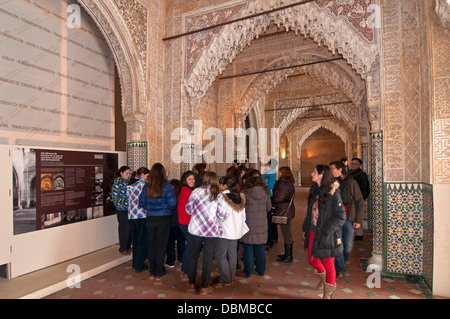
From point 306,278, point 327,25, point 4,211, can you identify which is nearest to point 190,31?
point 327,25

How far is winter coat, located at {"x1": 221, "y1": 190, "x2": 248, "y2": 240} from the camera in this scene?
9.44 ft

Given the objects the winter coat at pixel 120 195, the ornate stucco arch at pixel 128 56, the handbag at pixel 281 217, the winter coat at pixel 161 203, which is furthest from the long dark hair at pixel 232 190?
the ornate stucco arch at pixel 128 56

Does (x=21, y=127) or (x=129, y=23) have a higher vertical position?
(x=129, y=23)

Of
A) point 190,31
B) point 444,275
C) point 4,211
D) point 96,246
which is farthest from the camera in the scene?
point 190,31

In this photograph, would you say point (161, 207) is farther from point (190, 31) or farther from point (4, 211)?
point (190, 31)

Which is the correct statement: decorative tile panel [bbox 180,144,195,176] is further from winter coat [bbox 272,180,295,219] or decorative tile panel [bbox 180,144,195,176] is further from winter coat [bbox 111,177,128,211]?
winter coat [bbox 272,180,295,219]

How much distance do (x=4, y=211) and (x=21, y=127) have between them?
49.9 inches

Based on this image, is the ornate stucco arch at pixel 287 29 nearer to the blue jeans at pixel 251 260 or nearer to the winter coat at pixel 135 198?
the winter coat at pixel 135 198

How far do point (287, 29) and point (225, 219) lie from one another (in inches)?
130

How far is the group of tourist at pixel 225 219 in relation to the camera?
262cm

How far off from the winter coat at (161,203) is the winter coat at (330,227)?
158 cm

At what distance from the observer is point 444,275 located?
301 cm

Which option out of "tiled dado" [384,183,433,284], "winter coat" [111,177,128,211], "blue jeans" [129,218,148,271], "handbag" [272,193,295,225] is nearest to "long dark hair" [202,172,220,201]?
"blue jeans" [129,218,148,271]

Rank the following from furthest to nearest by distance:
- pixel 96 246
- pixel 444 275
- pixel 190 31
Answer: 1. pixel 190 31
2. pixel 96 246
3. pixel 444 275
